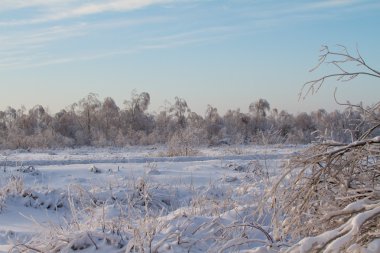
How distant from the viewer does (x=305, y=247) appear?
2.84 meters

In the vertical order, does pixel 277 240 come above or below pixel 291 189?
below

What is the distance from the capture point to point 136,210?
6.32 metres

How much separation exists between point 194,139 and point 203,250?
19.0m

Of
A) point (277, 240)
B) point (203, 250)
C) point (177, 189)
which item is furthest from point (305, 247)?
point (177, 189)

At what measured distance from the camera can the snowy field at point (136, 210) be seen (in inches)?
194

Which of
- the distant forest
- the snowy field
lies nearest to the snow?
the snowy field

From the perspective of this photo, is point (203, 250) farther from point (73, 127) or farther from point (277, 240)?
point (73, 127)

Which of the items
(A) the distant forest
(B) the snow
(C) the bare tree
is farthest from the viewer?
(A) the distant forest

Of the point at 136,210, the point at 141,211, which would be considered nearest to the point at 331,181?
the point at 136,210

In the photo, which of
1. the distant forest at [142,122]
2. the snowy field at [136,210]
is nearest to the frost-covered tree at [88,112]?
the distant forest at [142,122]

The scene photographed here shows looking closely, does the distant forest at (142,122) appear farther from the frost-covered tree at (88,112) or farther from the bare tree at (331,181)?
the bare tree at (331,181)

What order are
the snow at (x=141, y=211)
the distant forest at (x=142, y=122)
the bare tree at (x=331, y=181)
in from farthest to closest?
the distant forest at (x=142, y=122)
the snow at (x=141, y=211)
the bare tree at (x=331, y=181)

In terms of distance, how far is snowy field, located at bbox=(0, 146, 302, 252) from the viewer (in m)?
4.93

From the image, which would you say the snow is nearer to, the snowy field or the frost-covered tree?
the snowy field
